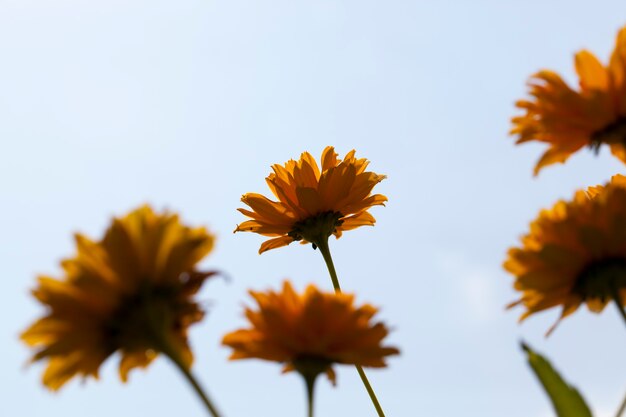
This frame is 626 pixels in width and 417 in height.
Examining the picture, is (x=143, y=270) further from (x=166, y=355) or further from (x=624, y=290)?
(x=624, y=290)

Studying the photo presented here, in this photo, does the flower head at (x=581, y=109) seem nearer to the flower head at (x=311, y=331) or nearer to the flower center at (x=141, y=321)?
the flower head at (x=311, y=331)

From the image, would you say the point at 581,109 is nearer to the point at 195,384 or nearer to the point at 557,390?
the point at 557,390

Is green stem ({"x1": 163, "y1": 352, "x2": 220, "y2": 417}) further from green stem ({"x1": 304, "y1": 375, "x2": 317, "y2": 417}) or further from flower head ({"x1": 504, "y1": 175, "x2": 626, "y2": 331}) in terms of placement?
flower head ({"x1": 504, "y1": 175, "x2": 626, "y2": 331})

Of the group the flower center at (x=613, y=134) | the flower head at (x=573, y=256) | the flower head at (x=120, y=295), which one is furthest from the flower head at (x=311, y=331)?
the flower center at (x=613, y=134)

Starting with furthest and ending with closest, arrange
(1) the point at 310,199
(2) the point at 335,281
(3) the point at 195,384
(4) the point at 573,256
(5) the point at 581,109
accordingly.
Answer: (1) the point at 310,199 < (2) the point at 335,281 < (5) the point at 581,109 < (4) the point at 573,256 < (3) the point at 195,384

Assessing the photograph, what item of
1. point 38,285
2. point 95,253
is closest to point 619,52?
point 95,253

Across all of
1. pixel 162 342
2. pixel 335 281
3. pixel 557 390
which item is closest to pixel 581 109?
pixel 557 390
